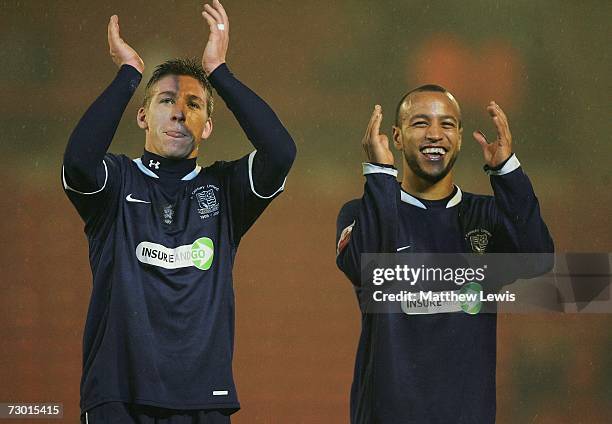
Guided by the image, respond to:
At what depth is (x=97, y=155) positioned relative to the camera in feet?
8.77

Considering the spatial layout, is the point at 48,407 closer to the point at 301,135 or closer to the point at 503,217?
the point at 301,135

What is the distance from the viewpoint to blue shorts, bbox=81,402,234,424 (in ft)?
8.77

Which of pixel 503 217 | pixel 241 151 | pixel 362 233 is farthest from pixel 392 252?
pixel 241 151

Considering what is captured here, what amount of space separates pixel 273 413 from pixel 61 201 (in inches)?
37.5

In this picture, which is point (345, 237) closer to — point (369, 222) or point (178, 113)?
point (369, 222)

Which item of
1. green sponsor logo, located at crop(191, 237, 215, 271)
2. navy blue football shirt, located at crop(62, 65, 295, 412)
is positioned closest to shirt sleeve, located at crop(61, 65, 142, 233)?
navy blue football shirt, located at crop(62, 65, 295, 412)

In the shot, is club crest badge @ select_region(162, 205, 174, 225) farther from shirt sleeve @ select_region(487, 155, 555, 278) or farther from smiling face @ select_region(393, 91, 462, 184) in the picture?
shirt sleeve @ select_region(487, 155, 555, 278)

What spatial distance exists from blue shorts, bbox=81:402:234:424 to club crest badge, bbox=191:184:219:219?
521 millimetres

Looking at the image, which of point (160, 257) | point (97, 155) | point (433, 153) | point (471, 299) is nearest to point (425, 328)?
point (471, 299)

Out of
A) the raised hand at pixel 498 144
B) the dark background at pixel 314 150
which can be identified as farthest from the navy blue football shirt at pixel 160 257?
the raised hand at pixel 498 144

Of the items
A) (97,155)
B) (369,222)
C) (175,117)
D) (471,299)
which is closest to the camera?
(97,155)

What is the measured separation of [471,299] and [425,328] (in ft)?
0.65

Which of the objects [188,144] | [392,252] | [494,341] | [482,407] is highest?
[188,144]

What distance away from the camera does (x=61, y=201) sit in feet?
11.1
